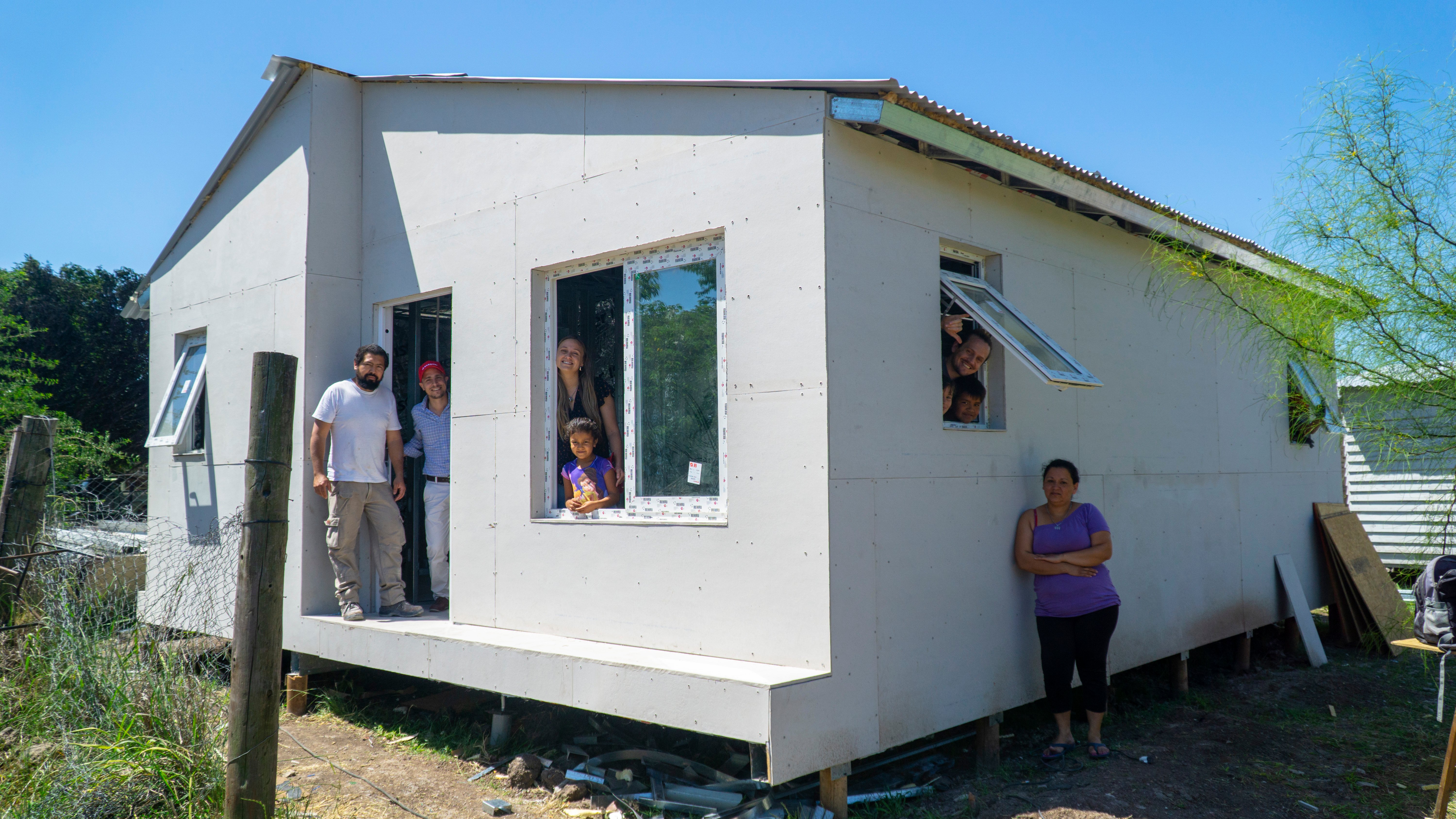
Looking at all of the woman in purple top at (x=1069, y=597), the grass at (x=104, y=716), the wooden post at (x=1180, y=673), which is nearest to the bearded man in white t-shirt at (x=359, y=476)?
the grass at (x=104, y=716)

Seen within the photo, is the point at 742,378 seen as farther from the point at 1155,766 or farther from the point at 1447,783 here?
the point at 1447,783

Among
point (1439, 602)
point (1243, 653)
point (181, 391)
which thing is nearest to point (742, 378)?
point (1439, 602)

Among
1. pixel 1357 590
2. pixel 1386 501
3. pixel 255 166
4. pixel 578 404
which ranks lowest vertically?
pixel 1357 590

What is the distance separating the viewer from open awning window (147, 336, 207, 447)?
28.6 feet

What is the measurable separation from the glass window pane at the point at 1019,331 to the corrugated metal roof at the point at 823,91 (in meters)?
0.85

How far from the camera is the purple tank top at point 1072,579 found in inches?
218

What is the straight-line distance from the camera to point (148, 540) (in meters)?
8.39

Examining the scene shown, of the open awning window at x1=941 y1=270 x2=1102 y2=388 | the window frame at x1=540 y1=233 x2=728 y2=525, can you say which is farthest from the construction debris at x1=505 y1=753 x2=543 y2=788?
the open awning window at x1=941 y1=270 x2=1102 y2=388

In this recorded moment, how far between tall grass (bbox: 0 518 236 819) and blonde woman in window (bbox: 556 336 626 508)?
2253 millimetres

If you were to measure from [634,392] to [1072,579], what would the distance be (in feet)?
9.08

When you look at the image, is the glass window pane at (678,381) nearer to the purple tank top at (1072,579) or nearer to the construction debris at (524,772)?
the construction debris at (524,772)

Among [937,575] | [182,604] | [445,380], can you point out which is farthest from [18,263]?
[937,575]

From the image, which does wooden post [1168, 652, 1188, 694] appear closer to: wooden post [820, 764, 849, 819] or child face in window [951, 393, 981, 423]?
child face in window [951, 393, 981, 423]

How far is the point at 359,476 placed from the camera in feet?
21.9
